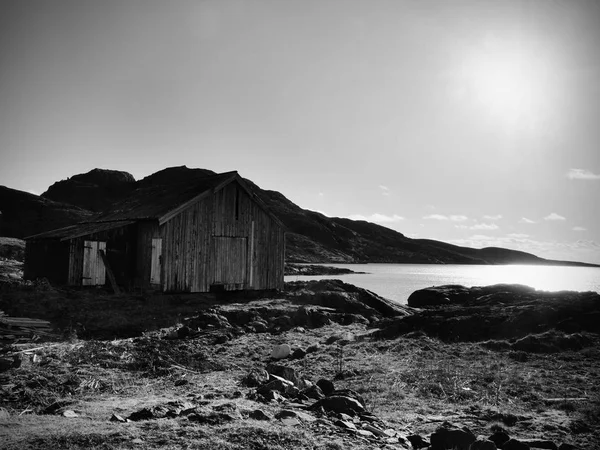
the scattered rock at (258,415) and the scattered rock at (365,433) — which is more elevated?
the scattered rock at (258,415)

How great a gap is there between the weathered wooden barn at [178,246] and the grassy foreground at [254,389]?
21.4 ft

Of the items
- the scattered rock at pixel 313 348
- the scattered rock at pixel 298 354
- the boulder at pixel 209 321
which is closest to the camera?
the scattered rock at pixel 298 354

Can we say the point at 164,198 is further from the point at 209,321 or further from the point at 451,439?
the point at 451,439

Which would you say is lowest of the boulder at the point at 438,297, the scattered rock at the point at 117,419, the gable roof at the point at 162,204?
the boulder at the point at 438,297

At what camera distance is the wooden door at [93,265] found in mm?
24000

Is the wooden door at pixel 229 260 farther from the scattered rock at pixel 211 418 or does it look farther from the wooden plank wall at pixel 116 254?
the scattered rock at pixel 211 418

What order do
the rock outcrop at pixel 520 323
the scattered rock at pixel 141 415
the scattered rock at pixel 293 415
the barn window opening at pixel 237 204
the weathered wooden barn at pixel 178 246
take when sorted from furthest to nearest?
the barn window opening at pixel 237 204 → the weathered wooden barn at pixel 178 246 → the rock outcrop at pixel 520 323 → the scattered rock at pixel 293 415 → the scattered rock at pixel 141 415

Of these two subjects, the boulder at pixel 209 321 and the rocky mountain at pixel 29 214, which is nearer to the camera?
the boulder at pixel 209 321

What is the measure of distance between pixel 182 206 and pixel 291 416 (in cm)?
1673

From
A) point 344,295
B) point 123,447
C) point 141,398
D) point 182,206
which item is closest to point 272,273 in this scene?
point 344,295

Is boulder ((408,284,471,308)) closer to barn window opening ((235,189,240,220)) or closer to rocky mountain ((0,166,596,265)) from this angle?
barn window opening ((235,189,240,220))

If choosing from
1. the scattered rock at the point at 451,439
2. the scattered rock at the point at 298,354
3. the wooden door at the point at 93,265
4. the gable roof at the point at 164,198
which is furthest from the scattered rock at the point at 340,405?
the wooden door at the point at 93,265

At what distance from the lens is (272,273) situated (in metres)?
27.3

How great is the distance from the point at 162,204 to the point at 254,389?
17.5 m
